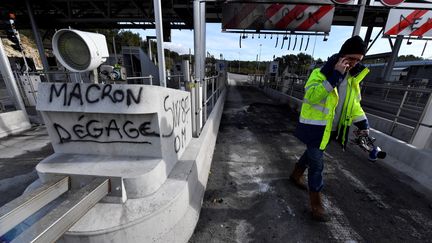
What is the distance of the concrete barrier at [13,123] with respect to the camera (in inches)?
201

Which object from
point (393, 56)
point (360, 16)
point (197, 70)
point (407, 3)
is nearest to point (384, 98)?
point (393, 56)

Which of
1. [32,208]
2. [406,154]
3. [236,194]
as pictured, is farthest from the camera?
[406,154]

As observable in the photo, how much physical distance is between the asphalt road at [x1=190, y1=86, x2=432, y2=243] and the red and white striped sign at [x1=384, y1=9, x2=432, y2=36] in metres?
3.19

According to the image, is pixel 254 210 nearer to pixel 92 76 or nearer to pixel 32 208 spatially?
pixel 32 208

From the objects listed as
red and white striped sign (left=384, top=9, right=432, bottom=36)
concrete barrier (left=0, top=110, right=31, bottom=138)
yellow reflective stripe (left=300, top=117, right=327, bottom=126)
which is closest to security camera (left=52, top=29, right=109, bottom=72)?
yellow reflective stripe (left=300, top=117, right=327, bottom=126)

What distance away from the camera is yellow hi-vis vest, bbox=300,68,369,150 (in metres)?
2.17

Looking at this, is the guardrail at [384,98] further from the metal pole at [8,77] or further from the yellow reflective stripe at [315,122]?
the metal pole at [8,77]

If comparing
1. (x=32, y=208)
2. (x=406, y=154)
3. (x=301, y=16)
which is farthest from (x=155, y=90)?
(x=301, y=16)

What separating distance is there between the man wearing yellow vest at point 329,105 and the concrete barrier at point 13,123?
7.20 m

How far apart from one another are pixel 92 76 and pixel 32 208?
1329 mm

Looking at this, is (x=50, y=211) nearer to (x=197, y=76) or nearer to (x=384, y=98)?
(x=197, y=76)

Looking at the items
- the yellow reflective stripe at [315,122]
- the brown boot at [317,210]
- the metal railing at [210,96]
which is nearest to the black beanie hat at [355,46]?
A: the yellow reflective stripe at [315,122]

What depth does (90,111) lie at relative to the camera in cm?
191

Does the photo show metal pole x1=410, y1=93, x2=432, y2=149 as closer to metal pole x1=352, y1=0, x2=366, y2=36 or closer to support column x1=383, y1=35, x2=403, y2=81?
metal pole x1=352, y1=0, x2=366, y2=36
